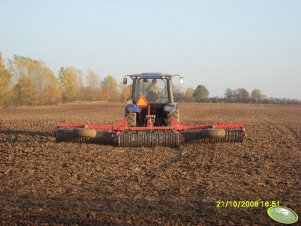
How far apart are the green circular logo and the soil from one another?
86mm

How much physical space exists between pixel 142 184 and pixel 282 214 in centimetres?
210

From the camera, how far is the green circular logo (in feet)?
14.2

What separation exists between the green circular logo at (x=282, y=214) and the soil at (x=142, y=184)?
3.4 inches

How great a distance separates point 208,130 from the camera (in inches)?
380

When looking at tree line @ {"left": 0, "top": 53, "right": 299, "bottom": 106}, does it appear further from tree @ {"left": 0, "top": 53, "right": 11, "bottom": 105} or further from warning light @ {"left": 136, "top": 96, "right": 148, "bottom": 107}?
warning light @ {"left": 136, "top": 96, "right": 148, "bottom": 107}

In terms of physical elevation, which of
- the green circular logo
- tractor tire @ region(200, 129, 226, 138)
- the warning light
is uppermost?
the warning light

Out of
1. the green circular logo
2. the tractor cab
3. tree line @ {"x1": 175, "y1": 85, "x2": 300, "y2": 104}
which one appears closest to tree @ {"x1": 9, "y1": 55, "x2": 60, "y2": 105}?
tree line @ {"x1": 175, "y1": 85, "x2": 300, "y2": 104}

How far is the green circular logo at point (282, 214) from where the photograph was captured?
4.33 metres

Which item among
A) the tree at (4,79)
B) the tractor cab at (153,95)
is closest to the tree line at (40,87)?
the tree at (4,79)

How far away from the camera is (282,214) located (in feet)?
14.9

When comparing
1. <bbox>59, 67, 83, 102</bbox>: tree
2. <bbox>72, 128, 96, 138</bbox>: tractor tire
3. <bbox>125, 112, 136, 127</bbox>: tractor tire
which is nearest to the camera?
<bbox>72, 128, 96, 138</bbox>: tractor tire

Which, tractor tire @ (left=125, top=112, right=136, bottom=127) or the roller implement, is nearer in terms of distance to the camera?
the roller implement

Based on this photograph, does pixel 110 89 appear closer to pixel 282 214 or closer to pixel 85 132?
pixel 85 132

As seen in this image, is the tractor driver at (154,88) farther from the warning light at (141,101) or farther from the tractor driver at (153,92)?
the warning light at (141,101)
